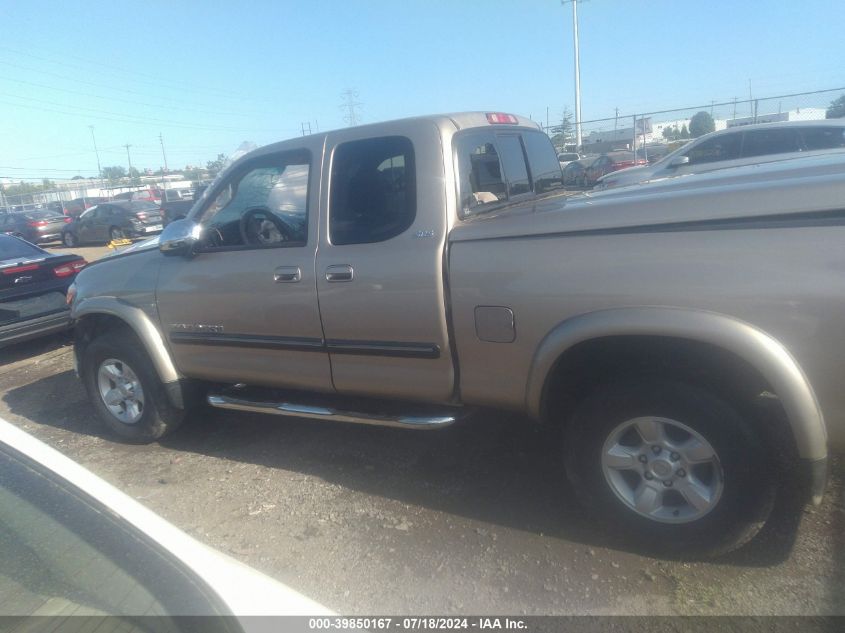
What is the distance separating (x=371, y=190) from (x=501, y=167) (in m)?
0.85

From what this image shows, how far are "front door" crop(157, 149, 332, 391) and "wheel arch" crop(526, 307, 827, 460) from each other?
4.84 feet

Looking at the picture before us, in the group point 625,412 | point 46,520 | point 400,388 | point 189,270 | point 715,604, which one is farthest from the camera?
point 189,270

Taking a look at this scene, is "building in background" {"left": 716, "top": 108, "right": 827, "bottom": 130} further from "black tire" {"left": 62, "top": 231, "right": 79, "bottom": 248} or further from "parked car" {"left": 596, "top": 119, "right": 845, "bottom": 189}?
"black tire" {"left": 62, "top": 231, "right": 79, "bottom": 248}

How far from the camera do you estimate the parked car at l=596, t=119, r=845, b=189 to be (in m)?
8.79

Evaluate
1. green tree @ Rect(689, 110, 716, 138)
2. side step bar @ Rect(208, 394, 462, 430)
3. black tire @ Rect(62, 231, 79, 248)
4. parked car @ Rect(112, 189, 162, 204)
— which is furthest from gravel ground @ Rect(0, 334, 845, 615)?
parked car @ Rect(112, 189, 162, 204)

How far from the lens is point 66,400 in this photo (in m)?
5.57

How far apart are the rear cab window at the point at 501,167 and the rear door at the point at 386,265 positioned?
22 centimetres

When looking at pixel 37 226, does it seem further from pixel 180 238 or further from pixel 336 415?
pixel 336 415

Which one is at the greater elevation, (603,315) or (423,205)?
(423,205)

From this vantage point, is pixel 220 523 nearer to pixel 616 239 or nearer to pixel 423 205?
pixel 423 205

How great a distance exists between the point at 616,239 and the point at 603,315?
12.4 inches

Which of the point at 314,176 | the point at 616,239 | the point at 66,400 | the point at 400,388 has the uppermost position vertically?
the point at 314,176

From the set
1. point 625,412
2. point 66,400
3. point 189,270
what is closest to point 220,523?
point 189,270

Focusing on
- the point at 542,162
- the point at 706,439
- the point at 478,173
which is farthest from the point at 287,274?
the point at 706,439
